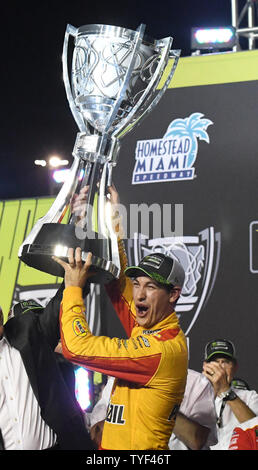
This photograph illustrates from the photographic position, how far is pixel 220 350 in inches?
182

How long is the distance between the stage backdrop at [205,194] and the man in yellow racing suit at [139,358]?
250cm

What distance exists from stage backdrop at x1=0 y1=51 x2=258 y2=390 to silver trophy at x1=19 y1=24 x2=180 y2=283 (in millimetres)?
2632

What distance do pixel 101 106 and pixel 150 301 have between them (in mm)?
727

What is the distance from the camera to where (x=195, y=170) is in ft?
17.7

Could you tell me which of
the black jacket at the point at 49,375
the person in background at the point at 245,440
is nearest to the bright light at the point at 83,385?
the black jacket at the point at 49,375

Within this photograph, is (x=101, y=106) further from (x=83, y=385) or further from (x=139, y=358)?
(x=83, y=385)

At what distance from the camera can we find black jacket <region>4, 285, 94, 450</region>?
2.97 meters

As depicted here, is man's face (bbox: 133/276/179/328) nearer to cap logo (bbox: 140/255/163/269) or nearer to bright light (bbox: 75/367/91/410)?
cap logo (bbox: 140/255/163/269)

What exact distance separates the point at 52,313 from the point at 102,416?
66.3 inches

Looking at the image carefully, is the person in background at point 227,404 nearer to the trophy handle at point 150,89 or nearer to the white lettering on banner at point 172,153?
the white lettering on banner at point 172,153

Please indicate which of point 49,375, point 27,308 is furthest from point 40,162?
point 49,375

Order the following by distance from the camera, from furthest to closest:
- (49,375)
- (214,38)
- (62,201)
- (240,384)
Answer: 1. (214,38)
2. (240,384)
3. (49,375)
4. (62,201)

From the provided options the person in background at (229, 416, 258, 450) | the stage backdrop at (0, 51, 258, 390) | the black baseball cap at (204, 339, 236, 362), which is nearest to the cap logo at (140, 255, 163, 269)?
the person in background at (229, 416, 258, 450)

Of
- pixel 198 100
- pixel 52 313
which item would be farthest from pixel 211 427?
pixel 198 100
